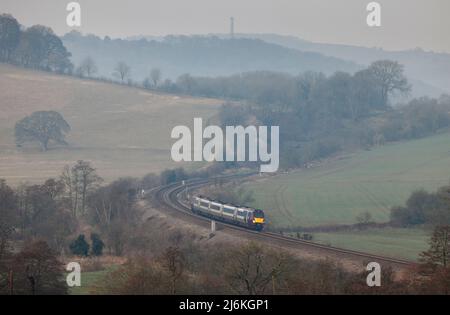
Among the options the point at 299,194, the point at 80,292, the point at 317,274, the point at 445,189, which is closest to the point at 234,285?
the point at 317,274

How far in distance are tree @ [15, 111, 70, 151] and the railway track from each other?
25547 millimetres

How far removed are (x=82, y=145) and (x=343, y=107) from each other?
4514 centimetres

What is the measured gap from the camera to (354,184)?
234 ft

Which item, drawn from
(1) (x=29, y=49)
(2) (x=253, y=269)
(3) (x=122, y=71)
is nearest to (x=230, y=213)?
(2) (x=253, y=269)

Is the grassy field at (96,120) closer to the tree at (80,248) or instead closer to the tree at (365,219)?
the tree at (80,248)

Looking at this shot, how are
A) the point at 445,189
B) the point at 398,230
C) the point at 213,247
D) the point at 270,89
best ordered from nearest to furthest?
the point at 213,247 → the point at 398,230 → the point at 445,189 → the point at 270,89

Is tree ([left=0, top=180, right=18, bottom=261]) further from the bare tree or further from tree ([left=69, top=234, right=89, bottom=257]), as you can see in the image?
the bare tree

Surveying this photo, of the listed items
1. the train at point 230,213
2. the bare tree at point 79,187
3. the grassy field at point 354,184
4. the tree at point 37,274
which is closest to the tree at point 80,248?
the train at point 230,213

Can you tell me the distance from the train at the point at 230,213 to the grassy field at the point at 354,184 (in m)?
3.54

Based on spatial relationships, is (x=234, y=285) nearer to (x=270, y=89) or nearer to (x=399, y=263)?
(x=399, y=263)

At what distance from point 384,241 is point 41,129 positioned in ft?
196

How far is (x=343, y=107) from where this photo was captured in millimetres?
118562

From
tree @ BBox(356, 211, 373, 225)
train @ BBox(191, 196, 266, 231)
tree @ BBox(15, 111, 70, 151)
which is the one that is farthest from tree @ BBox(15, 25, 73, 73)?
tree @ BBox(356, 211, 373, 225)

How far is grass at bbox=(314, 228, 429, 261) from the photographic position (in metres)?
39.6
